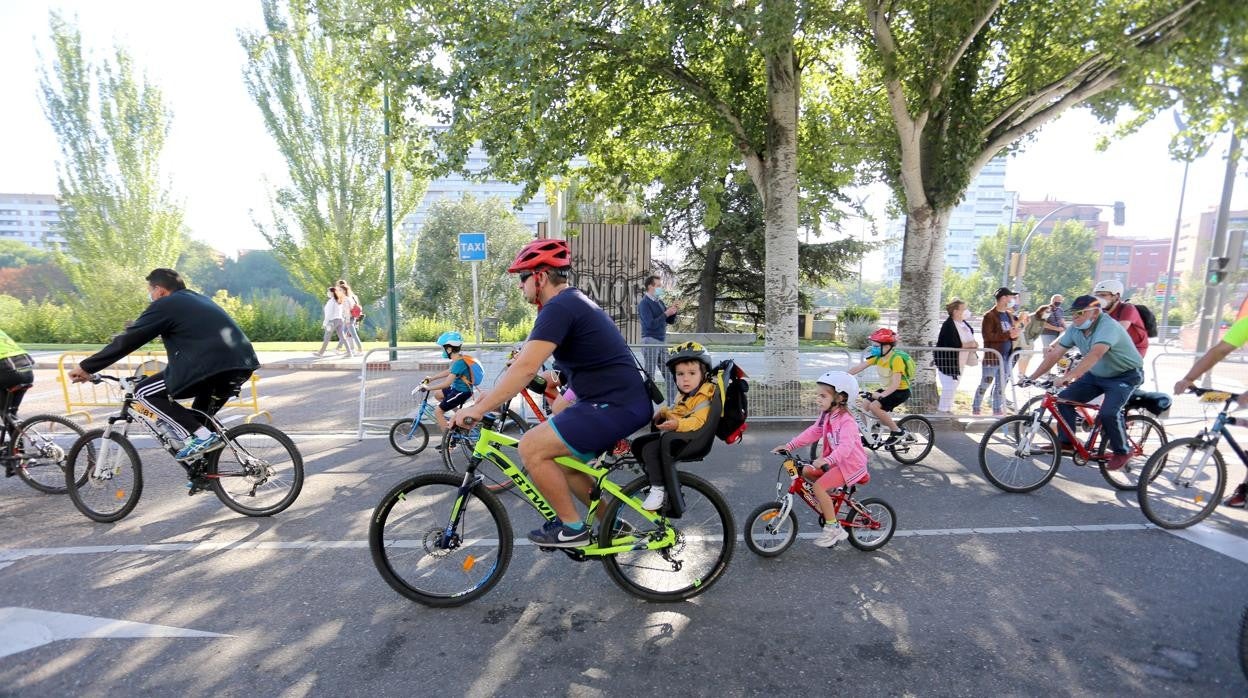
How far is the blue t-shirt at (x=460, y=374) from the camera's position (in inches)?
249

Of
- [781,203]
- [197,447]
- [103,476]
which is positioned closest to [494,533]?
[197,447]

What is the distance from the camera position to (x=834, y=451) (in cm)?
418

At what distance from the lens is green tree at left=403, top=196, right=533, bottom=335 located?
3769cm

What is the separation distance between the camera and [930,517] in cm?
504

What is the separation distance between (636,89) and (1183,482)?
28.3ft

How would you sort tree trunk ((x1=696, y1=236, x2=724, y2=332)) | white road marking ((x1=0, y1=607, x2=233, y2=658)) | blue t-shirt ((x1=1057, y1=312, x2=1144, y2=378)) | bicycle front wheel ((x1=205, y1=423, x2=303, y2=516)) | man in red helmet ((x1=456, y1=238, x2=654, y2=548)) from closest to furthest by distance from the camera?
white road marking ((x1=0, y1=607, x2=233, y2=658)), man in red helmet ((x1=456, y1=238, x2=654, y2=548)), bicycle front wheel ((x1=205, y1=423, x2=303, y2=516)), blue t-shirt ((x1=1057, y1=312, x2=1144, y2=378)), tree trunk ((x1=696, y1=236, x2=724, y2=332))

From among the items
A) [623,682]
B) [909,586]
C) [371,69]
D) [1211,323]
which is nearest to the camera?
[623,682]

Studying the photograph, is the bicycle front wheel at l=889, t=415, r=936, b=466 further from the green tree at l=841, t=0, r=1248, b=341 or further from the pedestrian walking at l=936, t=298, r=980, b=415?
the green tree at l=841, t=0, r=1248, b=341

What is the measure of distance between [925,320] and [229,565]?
32.6ft

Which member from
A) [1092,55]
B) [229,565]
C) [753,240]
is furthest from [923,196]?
[753,240]

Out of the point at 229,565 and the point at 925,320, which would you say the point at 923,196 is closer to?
the point at 925,320

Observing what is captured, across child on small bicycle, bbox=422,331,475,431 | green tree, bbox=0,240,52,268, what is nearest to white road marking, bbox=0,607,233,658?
child on small bicycle, bbox=422,331,475,431

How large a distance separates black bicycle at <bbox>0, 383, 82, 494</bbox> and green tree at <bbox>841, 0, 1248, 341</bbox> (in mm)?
10551

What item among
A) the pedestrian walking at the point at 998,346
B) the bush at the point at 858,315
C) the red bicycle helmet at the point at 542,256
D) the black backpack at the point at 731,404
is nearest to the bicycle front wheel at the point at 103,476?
the red bicycle helmet at the point at 542,256
